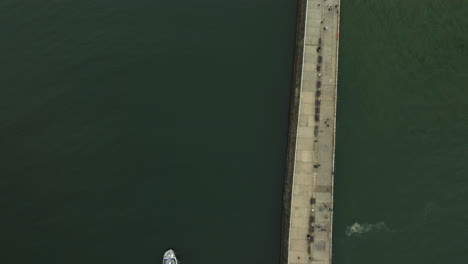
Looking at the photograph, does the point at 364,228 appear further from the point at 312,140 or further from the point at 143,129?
the point at 143,129

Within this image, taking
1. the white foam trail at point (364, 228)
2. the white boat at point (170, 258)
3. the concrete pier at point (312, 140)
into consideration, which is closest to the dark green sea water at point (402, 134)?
the white foam trail at point (364, 228)

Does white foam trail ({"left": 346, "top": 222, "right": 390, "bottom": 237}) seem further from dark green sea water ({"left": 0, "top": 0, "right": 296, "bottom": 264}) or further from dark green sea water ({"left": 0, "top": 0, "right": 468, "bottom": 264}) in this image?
dark green sea water ({"left": 0, "top": 0, "right": 296, "bottom": 264})

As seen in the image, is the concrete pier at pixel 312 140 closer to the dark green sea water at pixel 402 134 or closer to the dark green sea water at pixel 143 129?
the dark green sea water at pixel 143 129

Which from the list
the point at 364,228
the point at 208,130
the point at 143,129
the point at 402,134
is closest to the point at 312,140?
the point at 402,134

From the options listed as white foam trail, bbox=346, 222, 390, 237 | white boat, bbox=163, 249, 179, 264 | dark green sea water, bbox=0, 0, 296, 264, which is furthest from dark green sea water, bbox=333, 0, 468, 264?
white boat, bbox=163, 249, 179, 264

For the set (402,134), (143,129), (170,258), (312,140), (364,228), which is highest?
(402,134)

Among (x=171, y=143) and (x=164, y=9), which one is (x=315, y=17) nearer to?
(x=164, y=9)

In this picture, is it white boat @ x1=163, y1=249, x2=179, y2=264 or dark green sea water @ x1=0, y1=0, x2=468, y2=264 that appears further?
dark green sea water @ x1=0, y1=0, x2=468, y2=264
